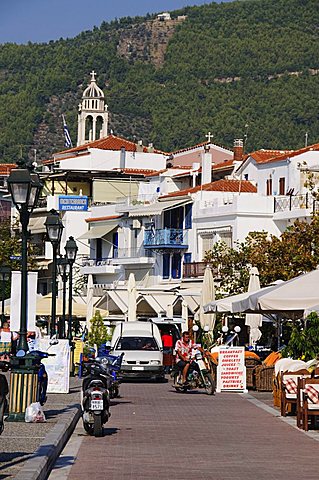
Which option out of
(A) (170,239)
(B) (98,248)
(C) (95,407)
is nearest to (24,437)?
(C) (95,407)

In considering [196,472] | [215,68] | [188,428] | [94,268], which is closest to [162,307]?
[94,268]

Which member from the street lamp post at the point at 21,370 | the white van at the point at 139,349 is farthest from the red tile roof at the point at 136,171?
the street lamp post at the point at 21,370

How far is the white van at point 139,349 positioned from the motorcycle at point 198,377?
511cm

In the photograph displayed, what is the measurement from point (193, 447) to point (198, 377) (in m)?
→ 14.9

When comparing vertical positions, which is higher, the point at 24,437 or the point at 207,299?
the point at 207,299

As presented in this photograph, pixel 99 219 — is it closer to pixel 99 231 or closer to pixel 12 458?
pixel 99 231

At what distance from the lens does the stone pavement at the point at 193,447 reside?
14.8 m

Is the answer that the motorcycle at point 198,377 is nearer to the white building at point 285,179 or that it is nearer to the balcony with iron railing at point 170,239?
the white building at point 285,179

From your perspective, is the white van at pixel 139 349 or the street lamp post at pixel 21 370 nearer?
the street lamp post at pixel 21 370

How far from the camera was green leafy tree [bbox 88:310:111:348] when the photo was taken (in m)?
53.7

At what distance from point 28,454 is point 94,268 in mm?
71618

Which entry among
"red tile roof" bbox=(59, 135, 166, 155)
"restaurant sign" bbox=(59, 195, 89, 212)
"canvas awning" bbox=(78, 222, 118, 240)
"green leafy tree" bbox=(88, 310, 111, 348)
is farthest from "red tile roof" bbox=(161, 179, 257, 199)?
"red tile roof" bbox=(59, 135, 166, 155)

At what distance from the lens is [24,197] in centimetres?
2023

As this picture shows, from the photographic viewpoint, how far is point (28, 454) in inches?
581
